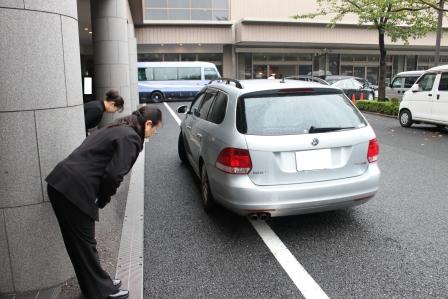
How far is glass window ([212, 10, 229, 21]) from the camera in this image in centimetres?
3238

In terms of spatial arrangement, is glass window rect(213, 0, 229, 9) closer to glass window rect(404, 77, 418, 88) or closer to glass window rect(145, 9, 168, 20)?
glass window rect(145, 9, 168, 20)

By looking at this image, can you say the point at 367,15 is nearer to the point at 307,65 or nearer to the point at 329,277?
the point at 329,277

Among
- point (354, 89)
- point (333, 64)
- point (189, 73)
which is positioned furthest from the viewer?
point (333, 64)

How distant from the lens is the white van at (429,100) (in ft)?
35.9

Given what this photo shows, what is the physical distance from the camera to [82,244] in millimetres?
2816

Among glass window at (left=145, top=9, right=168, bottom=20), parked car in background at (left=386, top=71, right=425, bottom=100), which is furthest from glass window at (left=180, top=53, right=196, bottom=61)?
parked car in background at (left=386, top=71, right=425, bottom=100)

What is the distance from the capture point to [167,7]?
31.4 metres

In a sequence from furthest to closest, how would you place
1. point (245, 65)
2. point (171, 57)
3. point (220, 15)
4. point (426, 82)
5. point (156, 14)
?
point (245, 65)
point (220, 15)
point (171, 57)
point (156, 14)
point (426, 82)

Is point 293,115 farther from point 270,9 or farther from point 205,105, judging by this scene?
point 270,9

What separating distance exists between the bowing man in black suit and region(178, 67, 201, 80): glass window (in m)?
23.1

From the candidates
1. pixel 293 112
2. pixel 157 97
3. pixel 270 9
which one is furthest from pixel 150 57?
pixel 293 112

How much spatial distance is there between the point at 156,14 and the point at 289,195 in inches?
1175

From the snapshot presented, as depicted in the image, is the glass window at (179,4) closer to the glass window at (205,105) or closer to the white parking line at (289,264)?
the glass window at (205,105)

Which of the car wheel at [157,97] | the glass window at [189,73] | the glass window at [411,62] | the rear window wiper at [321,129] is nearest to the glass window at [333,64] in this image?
the glass window at [411,62]
